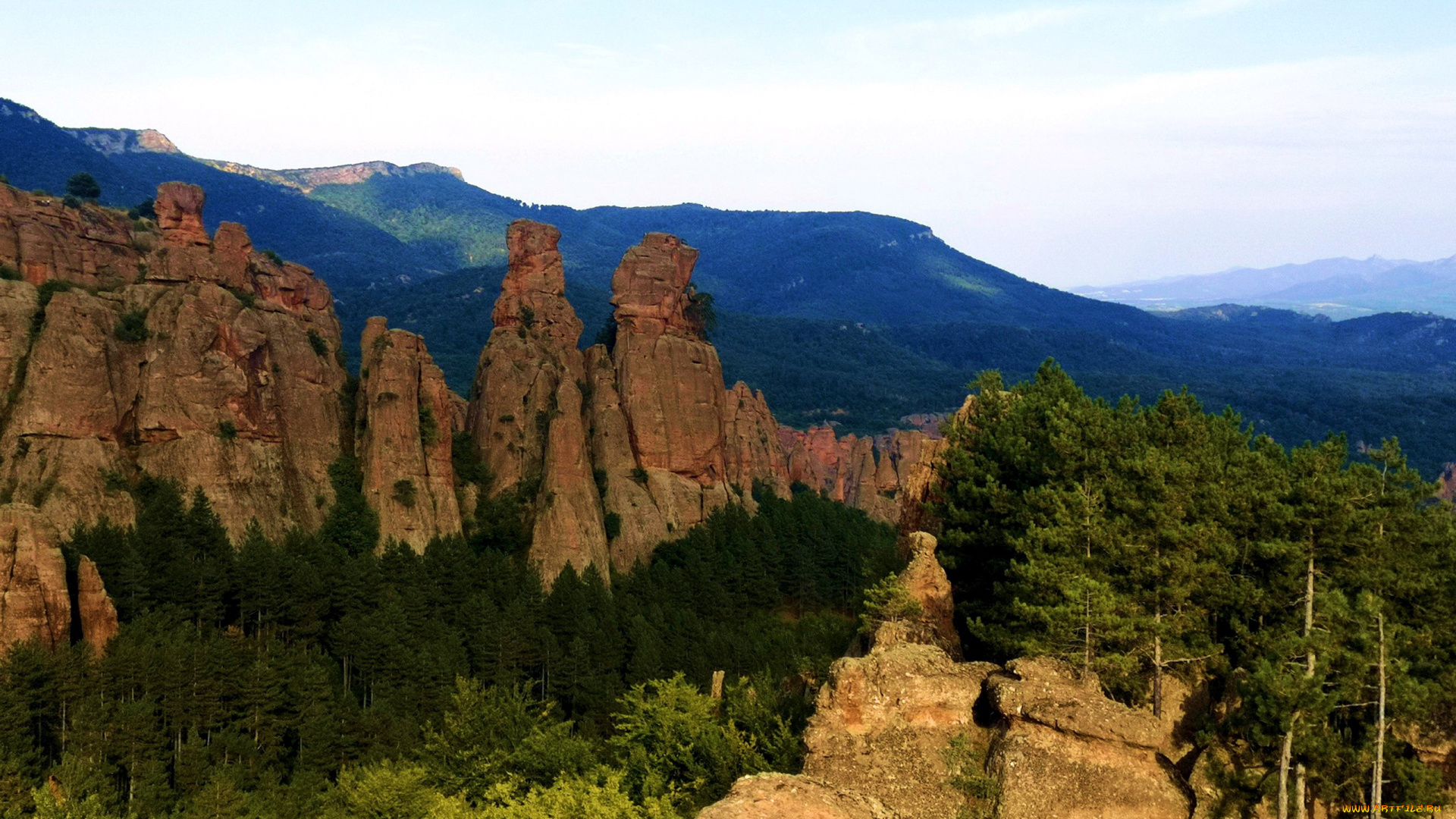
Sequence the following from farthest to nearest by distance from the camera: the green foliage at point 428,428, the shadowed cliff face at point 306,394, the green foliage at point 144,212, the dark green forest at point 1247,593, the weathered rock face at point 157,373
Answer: the green foliage at point 144,212, the green foliage at point 428,428, the shadowed cliff face at point 306,394, the weathered rock face at point 157,373, the dark green forest at point 1247,593

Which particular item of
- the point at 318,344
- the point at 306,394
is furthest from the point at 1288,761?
the point at 318,344

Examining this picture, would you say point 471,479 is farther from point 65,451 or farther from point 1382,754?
point 1382,754

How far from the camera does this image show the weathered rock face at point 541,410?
80.2m

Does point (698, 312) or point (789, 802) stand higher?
point (698, 312)

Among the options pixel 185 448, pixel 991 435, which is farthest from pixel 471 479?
pixel 991 435

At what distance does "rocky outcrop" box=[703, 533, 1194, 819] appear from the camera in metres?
30.4

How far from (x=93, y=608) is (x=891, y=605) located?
3616 cm

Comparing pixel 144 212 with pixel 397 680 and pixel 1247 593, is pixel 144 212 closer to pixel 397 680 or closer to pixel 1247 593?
pixel 397 680

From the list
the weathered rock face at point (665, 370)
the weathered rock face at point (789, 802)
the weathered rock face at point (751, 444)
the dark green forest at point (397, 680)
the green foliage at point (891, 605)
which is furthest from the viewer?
the weathered rock face at point (751, 444)

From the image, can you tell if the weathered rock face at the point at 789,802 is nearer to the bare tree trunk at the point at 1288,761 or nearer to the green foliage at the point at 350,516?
the bare tree trunk at the point at 1288,761

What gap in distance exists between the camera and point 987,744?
32.1m

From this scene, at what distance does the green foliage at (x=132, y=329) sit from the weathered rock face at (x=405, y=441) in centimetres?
1368

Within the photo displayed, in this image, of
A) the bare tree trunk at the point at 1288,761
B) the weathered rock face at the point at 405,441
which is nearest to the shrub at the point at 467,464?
the weathered rock face at the point at 405,441

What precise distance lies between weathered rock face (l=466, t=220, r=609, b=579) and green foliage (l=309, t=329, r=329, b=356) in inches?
457
